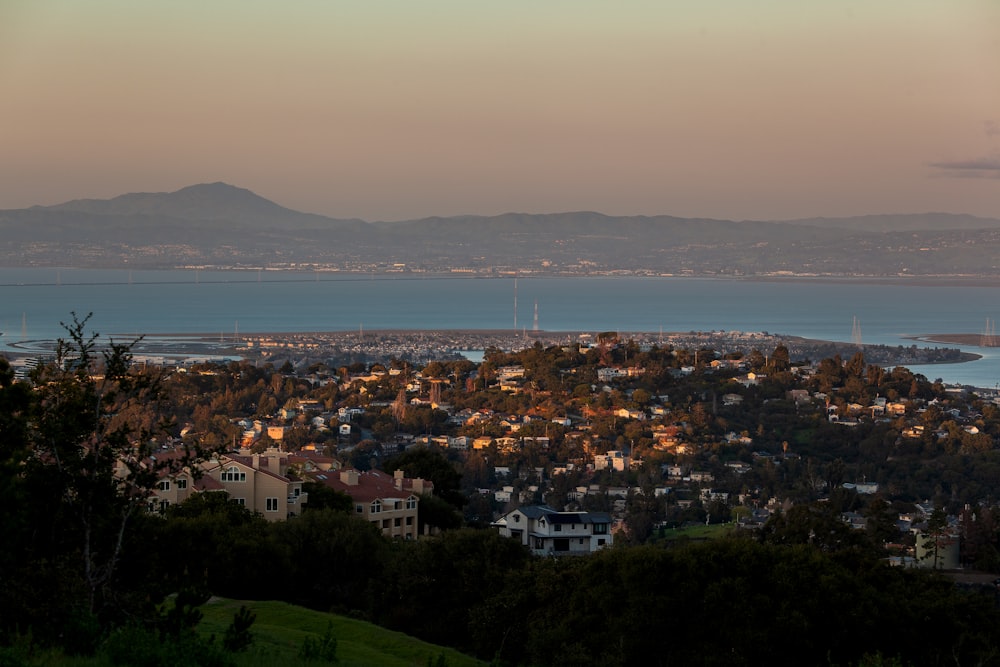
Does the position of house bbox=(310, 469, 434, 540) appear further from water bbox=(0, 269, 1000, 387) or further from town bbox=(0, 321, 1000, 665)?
water bbox=(0, 269, 1000, 387)

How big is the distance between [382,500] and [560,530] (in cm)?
420

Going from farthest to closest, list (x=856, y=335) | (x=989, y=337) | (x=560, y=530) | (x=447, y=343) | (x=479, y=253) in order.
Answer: (x=479, y=253)
(x=989, y=337)
(x=856, y=335)
(x=447, y=343)
(x=560, y=530)

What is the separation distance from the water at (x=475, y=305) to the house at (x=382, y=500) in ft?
132

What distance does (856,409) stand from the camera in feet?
153

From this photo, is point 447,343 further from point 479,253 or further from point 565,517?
point 479,253

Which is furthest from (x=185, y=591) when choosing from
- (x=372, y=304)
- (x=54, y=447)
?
(x=372, y=304)

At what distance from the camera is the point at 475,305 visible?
120 m

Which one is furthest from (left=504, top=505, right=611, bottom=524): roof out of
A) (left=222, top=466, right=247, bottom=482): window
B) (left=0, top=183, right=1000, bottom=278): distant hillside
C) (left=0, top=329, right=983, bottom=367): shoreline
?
(left=0, top=183, right=1000, bottom=278): distant hillside

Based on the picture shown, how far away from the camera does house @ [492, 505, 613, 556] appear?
81.6 ft

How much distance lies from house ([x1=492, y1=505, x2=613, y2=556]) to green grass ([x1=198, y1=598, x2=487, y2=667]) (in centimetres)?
1183

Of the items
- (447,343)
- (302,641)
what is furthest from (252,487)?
(447,343)

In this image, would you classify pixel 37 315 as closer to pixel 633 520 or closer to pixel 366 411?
pixel 366 411

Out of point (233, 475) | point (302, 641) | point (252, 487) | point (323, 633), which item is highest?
point (302, 641)

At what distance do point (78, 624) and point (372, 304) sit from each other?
11159cm
